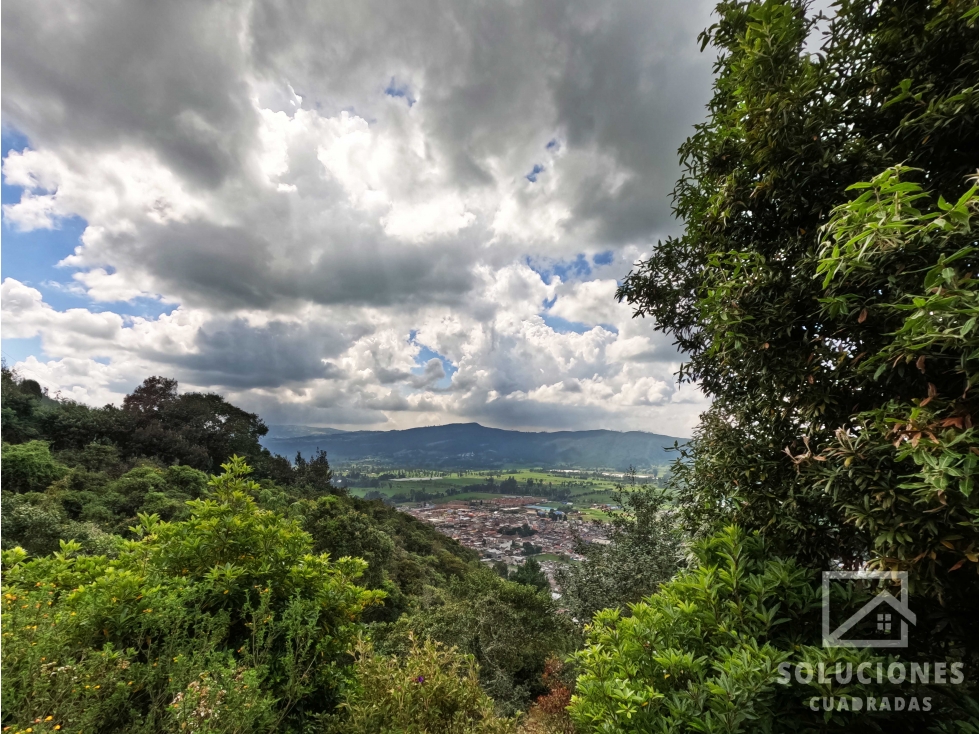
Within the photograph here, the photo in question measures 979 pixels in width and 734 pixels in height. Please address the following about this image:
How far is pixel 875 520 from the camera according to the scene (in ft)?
6.34

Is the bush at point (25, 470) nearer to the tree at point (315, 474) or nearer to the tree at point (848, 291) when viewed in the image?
the tree at point (315, 474)

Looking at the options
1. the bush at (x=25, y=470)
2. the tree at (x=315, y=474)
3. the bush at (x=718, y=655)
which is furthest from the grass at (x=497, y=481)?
the bush at (x=718, y=655)

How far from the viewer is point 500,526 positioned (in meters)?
55.7

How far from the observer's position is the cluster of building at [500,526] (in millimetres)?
41844

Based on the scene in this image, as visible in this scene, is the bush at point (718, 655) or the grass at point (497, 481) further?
the grass at point (497, 481)

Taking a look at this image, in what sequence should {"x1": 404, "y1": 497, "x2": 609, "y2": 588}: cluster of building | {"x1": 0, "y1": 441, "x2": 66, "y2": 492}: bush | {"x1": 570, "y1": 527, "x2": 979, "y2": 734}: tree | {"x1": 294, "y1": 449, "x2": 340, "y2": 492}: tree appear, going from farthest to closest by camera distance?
1. {"x1": 404, "y1": 497, "x2": 609, "y2": 588}: cluster of building
2. {"x1": 294, "y1": 449, "x2": 340, "y2": 492}: tree
3. {"x1": 0, "y1": 441, "x2": 66, "y2": 492}: bush
4. {"x1": 570, "y1": 527, "x2": 979, "y2": 734}: tree

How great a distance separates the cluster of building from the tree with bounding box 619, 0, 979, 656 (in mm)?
31662

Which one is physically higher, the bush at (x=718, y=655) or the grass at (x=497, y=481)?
the bush at (x=718, y=655)

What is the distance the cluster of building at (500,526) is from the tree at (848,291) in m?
31.7

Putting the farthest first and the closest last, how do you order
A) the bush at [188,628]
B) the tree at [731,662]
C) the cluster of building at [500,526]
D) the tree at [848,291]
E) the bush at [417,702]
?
the cluster of building at [500,526], the bush at [417,702], the bush at [188,628], the tree at [731,662], the tree at [848,291]

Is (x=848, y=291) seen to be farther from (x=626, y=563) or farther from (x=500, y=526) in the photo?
(x=500, y=526)

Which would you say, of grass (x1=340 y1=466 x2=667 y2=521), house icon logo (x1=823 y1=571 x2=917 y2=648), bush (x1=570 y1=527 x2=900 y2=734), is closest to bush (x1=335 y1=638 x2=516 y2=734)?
bush (x1=570 y1=527 x2=900 y2=734)

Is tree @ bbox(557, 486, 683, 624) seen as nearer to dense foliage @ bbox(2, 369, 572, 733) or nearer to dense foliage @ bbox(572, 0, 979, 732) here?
dense foliage @ bbox(2, 369, 572, 733)

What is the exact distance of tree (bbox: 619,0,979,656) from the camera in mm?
1669
